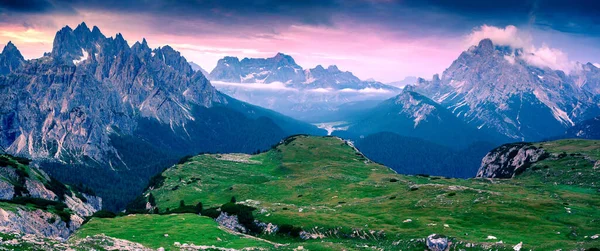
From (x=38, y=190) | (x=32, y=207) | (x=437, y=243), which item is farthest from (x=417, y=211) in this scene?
(x=38, y=190)

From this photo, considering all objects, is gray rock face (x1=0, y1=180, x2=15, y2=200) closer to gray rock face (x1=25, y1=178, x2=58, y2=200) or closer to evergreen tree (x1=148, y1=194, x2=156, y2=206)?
gray rock face (x1=25, y1=178, x2=58, y2=200)


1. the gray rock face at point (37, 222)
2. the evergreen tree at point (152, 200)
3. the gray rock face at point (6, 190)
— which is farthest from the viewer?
the evergreen tree at point (152, 200)

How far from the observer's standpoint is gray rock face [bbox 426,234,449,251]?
175 feet

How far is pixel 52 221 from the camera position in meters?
85.3

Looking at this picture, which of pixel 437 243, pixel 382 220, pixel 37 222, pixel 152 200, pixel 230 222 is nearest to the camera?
pixel 437 243

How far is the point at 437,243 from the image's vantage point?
53.7m

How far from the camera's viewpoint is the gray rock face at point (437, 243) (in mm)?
53281

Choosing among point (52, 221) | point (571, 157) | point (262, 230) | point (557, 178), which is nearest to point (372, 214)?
point (262, 230)

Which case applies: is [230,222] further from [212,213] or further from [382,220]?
[382,220]

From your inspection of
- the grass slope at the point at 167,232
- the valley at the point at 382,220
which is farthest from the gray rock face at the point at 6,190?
the grass slope at the point at 167,232

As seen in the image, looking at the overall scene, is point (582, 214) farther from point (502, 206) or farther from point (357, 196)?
point (357, 196)

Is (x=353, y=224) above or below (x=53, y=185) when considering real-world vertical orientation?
above

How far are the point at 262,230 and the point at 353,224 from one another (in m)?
16.1

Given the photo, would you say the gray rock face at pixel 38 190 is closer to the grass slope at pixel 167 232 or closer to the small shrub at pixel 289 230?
the grass slope at pixel 167 232
